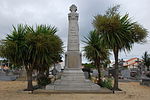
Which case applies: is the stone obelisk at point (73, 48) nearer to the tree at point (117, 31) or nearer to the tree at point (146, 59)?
the tree at point (117, 31)

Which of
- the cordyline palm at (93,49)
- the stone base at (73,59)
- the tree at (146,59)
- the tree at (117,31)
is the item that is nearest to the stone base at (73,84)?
the stone base at (73,59)

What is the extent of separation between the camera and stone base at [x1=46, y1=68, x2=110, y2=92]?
14055mm

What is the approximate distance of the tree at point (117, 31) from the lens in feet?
44.6

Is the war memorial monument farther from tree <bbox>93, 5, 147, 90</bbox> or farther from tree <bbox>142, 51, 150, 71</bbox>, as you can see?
tree <bbox>142, 51, 150, 71</bbox>

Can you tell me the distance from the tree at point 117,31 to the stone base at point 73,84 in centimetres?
168

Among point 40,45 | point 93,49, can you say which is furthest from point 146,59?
point 40,45

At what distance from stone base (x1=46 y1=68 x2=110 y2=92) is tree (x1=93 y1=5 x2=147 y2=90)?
1.68 metres

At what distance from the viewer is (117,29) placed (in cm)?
1366

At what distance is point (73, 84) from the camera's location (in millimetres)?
14586

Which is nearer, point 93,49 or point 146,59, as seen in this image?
point 93,49

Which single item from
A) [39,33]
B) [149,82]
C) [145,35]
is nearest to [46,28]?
[39,33]

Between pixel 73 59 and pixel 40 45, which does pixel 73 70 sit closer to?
pixel 73 59

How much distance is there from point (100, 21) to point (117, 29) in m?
1.17

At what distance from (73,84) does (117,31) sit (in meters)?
4.49
